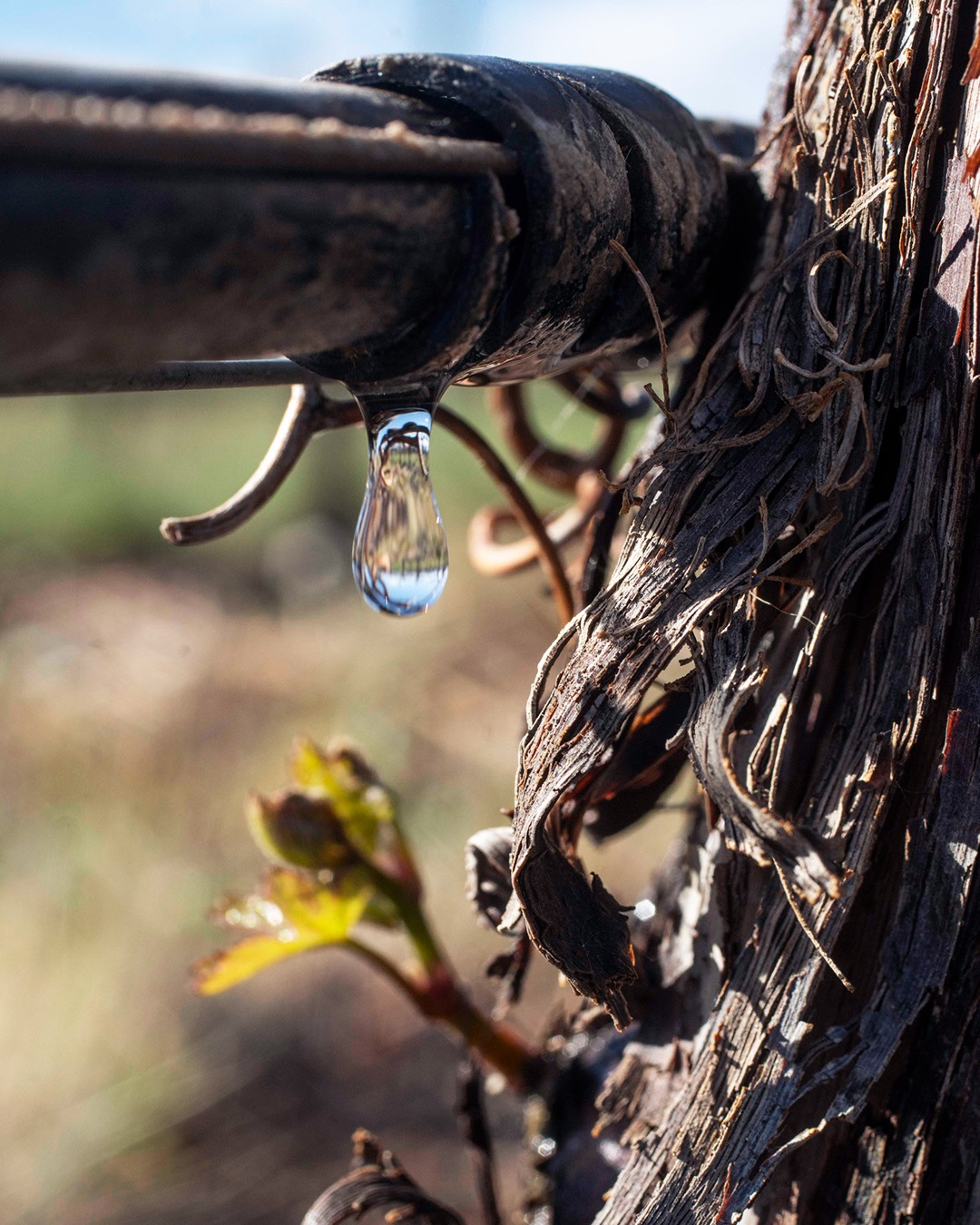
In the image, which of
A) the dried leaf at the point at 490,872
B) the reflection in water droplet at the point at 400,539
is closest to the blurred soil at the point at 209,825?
the dried leaf at the point at 490,872

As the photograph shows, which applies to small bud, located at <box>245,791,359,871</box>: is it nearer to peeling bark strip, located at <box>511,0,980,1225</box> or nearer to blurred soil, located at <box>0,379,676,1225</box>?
peeling bark strip, located at <box>511,0,980,1225</box>

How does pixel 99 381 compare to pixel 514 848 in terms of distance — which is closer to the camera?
pixel 99 381

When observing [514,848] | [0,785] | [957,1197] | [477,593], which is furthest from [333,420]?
[477,593]

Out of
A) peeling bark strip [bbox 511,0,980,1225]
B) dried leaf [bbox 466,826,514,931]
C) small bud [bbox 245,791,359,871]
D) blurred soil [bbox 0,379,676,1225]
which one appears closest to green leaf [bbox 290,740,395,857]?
small bud [bbox 245,791,359,871]

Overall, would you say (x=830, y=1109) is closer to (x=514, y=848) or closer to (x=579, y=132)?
(x=514, y=848)

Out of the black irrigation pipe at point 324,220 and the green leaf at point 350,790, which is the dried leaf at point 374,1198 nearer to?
the green leaf at point 350,790

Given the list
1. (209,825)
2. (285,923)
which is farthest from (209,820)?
(285,923)
